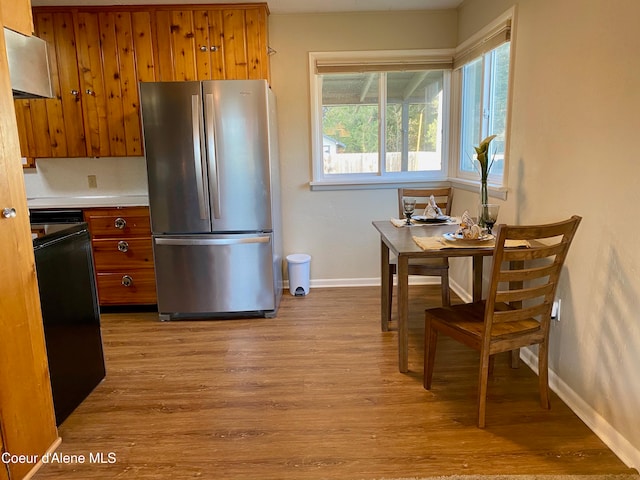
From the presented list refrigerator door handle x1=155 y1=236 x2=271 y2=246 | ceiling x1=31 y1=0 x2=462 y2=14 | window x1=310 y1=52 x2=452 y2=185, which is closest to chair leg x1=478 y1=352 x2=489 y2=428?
refrigerator door handle x1=155 y1=236 x2=271 y2=246

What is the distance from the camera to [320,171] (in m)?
3.98

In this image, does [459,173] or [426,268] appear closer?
[426,268]

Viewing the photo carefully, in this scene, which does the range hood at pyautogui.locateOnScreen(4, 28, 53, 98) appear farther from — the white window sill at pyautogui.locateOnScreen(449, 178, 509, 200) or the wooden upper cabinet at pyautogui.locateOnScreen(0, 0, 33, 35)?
the white window sill at pyautogui.locateOnScreen(449, 178, 509, 200)

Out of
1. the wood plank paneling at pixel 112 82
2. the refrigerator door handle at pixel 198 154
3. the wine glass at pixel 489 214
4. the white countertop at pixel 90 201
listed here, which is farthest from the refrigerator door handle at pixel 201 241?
the wine glass at pixel 489 214

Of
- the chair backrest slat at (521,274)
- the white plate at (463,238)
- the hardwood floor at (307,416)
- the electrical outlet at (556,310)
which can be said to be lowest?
the hardwood floor at (307,416)

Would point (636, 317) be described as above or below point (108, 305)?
above

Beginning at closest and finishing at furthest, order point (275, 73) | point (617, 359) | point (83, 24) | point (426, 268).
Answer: point (617, 359)
point (426, 268)
point (83, 24)
point (275, 73)

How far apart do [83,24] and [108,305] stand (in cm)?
220

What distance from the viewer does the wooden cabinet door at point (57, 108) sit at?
3.42 metres

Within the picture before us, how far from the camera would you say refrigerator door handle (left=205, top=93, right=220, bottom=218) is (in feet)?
10.0

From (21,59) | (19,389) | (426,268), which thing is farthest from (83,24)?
(426,268)

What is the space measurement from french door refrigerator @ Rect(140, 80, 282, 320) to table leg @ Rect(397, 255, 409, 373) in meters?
1.23

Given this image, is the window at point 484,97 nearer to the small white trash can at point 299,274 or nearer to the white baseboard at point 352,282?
the white baseboard at point 352,282

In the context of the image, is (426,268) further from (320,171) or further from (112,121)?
(112,121)
